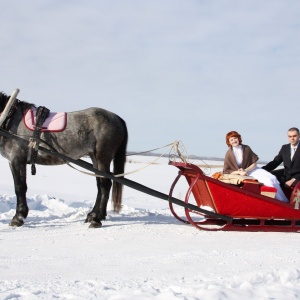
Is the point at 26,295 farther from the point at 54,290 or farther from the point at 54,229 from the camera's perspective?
the point at 54,229

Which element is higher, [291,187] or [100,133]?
[100,133]

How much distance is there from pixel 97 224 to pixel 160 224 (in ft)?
3.13

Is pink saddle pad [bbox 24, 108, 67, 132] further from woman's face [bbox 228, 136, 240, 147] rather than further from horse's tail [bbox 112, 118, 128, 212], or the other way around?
woman's face [bbox 228, 136, 240, 147]

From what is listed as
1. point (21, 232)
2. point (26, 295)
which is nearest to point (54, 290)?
point (26, 295)

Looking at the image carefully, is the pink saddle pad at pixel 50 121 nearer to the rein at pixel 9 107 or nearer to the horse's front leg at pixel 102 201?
the rein at pixel 9 107

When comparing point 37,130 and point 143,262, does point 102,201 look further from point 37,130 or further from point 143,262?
point 143,262

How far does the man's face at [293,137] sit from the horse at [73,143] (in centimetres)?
251

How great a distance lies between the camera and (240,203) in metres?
5.35

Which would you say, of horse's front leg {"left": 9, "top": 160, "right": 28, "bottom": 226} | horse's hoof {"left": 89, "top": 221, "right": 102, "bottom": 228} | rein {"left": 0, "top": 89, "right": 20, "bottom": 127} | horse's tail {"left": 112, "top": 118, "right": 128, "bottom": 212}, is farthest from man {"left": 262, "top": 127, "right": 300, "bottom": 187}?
rein {"left": 0, "top": 89, "right": 20, "bottom": 127}

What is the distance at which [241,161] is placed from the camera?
5809 millimetres

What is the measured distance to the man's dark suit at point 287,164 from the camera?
579 centimetres

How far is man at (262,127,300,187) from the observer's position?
5777 millimetres

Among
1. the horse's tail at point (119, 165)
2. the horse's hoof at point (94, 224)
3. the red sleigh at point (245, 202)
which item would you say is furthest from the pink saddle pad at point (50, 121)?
the red sleigh at point (245, 202)

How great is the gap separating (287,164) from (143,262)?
117 inches
